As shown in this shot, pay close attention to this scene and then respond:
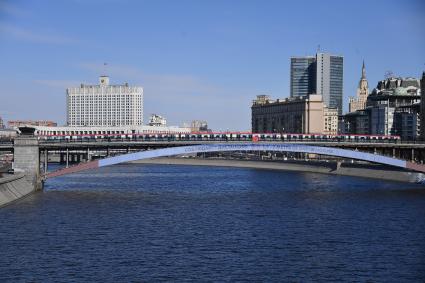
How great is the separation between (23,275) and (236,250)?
1278 cm

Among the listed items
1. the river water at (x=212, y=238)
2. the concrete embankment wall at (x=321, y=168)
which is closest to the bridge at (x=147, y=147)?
the river water at (x=212, y=238)

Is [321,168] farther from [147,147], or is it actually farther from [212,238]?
[212,238]

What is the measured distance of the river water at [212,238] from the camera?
38125 millimetres

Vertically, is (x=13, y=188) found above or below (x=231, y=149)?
below

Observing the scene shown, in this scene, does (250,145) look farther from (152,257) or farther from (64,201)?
(152,257)

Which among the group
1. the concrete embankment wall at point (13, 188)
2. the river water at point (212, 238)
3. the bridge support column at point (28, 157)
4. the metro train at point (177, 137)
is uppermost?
the metro train at point (177, 137)

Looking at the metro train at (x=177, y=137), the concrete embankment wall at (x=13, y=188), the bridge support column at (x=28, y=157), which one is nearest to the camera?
the concrete embankment wall at (x=13, y=188)

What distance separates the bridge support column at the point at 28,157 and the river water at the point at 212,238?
4.95 metres

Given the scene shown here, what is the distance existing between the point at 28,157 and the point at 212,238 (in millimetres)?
39121

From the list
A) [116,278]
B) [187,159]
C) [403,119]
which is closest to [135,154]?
[116,278]

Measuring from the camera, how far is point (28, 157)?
81312 mm

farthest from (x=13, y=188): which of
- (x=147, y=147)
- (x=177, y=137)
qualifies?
(x=177, y=137)

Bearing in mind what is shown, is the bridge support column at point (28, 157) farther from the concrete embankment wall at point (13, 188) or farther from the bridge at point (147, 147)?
the concrete embankment wall at point (13, 188)

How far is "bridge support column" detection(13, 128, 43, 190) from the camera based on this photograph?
80562 millimetres
